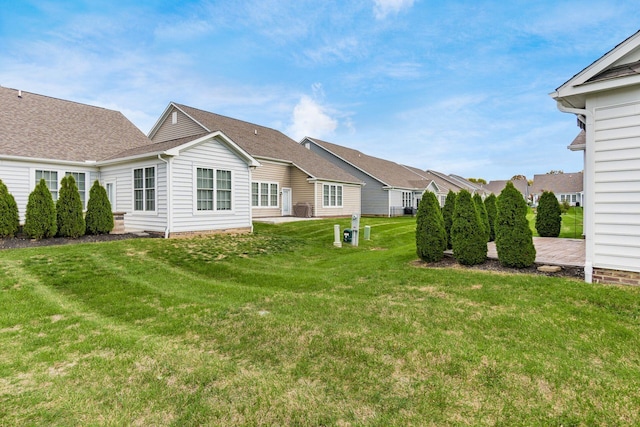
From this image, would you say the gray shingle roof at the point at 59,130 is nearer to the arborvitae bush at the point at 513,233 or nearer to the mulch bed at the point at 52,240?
the mulch bed at the point at 52,240

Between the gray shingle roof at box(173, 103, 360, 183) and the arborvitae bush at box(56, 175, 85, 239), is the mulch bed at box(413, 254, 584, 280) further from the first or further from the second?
the gray shingle roof at box(173, 103, 360, 183)

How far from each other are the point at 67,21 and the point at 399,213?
25242mm

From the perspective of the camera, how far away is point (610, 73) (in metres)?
5.79

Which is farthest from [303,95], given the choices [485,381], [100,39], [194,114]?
[485,381]

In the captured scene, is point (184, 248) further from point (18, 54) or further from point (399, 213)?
point (399, 213)

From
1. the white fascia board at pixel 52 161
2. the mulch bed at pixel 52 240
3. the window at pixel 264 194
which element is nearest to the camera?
the mulch bed at pixel 52 240

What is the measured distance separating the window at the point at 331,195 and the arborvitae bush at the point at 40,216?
50.1 ft

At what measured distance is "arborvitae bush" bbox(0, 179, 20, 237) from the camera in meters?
10.0

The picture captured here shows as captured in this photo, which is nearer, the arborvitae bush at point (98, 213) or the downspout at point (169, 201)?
the arborvitae bush at point (98, 213)

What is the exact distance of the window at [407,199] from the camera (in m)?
31.4

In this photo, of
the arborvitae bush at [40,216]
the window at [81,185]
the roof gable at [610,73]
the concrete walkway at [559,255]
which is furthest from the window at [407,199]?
the arborvitae bush at [40,216]

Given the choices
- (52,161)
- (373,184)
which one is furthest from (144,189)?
(373,184)

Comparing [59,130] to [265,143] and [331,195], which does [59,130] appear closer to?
[265,143]

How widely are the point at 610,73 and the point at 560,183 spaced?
70.3 metres
